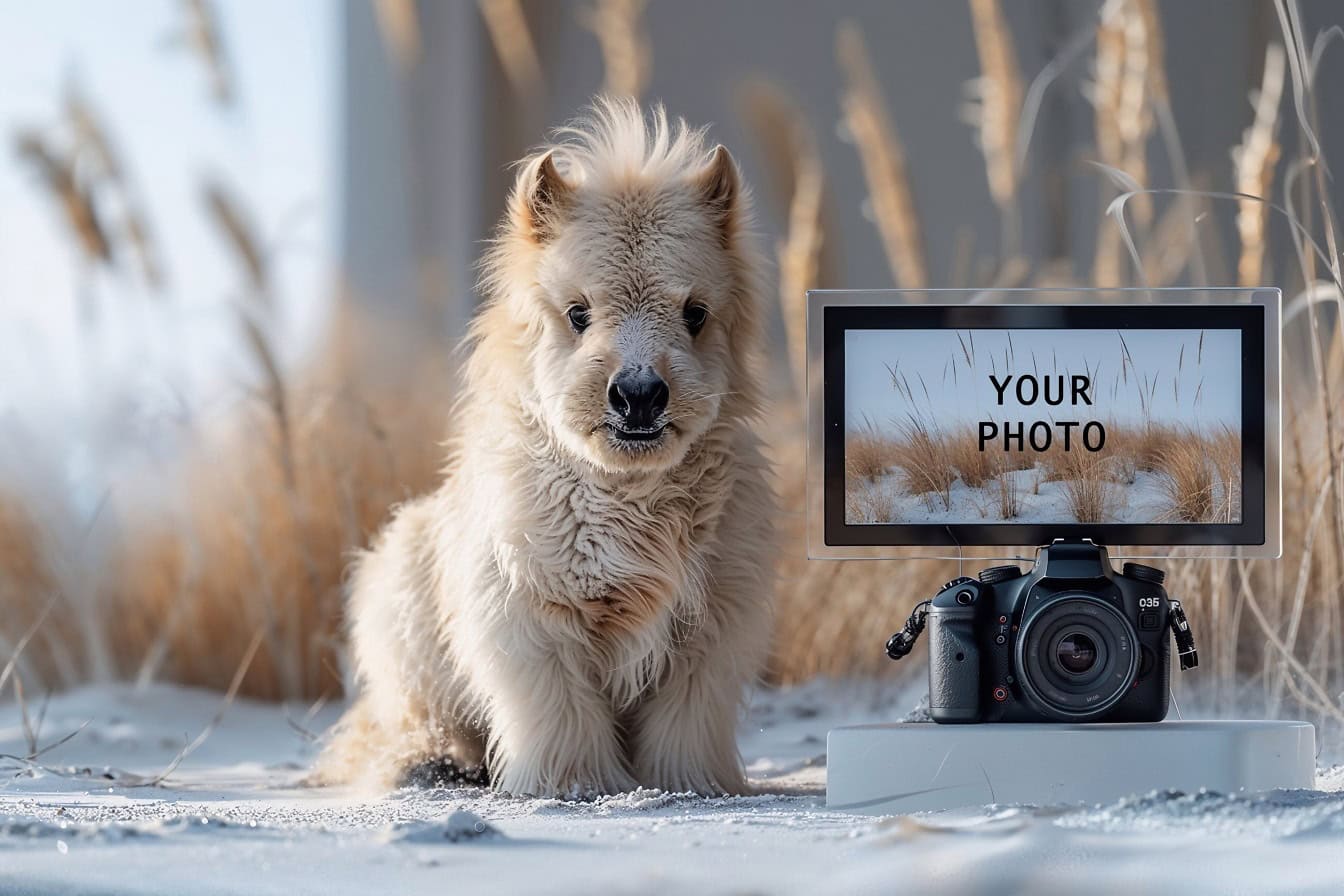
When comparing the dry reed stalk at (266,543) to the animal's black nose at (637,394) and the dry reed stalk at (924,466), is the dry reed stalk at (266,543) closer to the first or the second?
the animal's black nose at (637,394)

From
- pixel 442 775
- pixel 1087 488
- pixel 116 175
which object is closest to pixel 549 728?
pixel 442 775

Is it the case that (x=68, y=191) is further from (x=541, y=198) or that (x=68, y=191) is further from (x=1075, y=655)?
(x=1075, y=655)

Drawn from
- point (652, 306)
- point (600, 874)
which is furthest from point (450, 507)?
point (600, 874)

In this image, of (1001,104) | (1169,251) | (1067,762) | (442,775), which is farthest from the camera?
(1001,104)

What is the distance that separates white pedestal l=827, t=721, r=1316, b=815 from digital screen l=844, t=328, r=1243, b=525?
0.33 meters

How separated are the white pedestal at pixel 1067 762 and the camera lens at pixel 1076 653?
9cm

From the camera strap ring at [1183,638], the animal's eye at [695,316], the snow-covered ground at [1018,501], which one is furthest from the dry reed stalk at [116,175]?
the camera strap ring at [1183,638]

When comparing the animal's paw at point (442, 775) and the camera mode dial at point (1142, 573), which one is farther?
the animal's paw at point (442, 775)

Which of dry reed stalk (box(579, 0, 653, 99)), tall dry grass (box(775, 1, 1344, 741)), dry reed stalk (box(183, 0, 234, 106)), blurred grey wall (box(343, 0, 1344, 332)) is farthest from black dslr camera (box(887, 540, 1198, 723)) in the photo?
blurred grey wall (box(343, 0, 1344, 332))

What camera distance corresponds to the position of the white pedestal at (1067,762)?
6.30 feet

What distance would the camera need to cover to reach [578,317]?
2248 millimetres

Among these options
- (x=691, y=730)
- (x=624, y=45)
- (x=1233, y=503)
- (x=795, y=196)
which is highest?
(x=624, y=45)

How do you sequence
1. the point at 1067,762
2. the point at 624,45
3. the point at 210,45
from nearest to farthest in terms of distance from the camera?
1. the point at 1067,762
2. the point at 624,45
3. the point at 210,45

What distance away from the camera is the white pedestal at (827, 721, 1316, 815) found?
192cm
